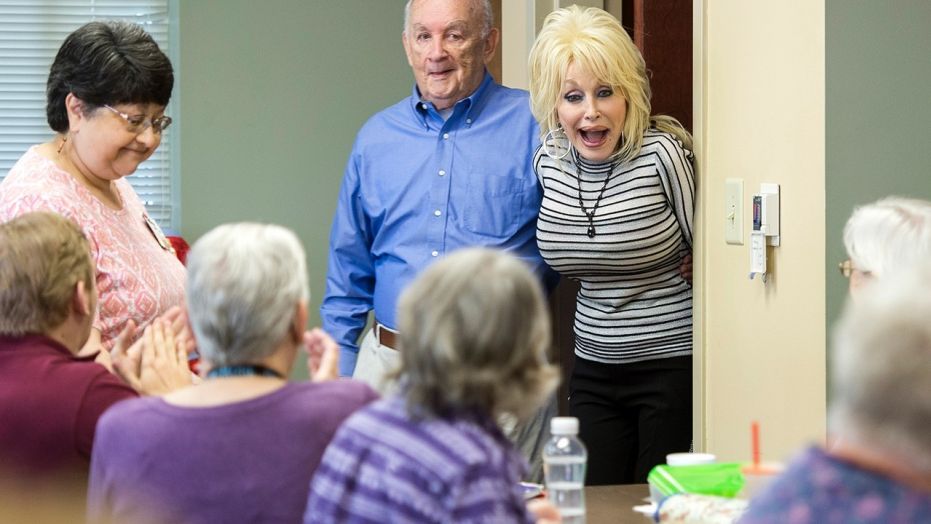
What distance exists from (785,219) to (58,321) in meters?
1.54

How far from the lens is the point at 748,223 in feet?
9.48

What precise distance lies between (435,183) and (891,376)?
222 centimetres

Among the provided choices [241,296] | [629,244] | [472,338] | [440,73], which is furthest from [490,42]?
[472,338]

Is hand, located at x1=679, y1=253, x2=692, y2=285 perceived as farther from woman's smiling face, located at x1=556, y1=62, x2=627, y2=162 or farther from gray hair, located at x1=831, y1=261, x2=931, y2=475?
gray hair, located at x1=831, y1=261, x2=931, y2=475

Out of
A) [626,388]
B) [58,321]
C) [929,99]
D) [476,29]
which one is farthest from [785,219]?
[58,321]

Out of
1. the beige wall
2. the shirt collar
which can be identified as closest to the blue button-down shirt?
the shirt collar

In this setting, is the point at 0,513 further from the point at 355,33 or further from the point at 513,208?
the point at 355,33

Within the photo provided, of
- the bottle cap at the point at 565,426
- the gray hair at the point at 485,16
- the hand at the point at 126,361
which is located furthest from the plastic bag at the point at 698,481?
the gray hair at the point at 485,16

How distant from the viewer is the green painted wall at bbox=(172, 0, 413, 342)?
4766 millimetres

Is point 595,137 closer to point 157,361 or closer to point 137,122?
point 137,122

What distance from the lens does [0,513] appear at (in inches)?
50.8

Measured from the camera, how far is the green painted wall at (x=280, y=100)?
4.77m

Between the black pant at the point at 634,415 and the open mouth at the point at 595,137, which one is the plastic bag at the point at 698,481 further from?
the open mouth at the point at 595,137

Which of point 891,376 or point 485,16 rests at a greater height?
point 485,16
